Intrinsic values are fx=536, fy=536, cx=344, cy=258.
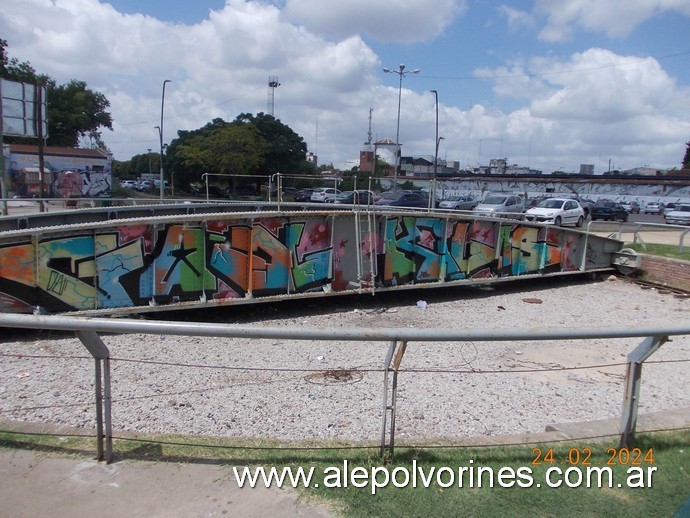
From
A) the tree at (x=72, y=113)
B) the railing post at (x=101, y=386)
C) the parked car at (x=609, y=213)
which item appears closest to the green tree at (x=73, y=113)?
the tree at (x=72, y=113)

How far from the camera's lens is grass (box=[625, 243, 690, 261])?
53.1 feet

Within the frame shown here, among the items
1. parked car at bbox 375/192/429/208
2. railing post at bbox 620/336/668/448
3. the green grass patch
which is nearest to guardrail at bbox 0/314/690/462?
railing post at bbox 620/336/668/448

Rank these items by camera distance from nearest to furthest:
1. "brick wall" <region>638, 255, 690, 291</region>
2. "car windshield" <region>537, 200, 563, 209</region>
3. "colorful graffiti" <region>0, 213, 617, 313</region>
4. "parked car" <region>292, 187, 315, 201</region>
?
"colorful graffiti" <region>0, 213, 617, 313</region> < "brick wall" <region>638, 255, 690, 291</region> < "car windshield" <region>537, 200, 563, 209</region> < "parked car" <region>292, 187, 315, 201</region>

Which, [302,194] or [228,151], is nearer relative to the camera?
[302,194]

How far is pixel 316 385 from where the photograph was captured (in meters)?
6.85

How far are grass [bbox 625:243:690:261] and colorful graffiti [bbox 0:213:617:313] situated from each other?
398 cm

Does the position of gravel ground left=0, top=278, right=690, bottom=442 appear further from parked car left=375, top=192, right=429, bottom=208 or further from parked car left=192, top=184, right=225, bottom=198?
parked car left=192, top=184, right=225, bottom=198

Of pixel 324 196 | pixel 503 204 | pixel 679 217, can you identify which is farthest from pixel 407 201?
pixel 679 217

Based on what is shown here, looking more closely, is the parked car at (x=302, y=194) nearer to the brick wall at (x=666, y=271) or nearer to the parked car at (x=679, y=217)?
the parked car at (x=679, y=217)

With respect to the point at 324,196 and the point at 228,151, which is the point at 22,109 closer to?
the point at 324,196

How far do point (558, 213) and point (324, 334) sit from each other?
27296 mm

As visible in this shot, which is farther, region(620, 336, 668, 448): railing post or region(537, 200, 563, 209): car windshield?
region(537, 200, 563, 209): car windshield

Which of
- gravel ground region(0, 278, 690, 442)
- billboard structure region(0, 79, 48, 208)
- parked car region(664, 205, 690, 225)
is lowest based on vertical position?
gravel ground region(0, 278, 690, 442)

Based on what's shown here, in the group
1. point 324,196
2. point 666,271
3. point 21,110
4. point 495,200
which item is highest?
point 21,110
